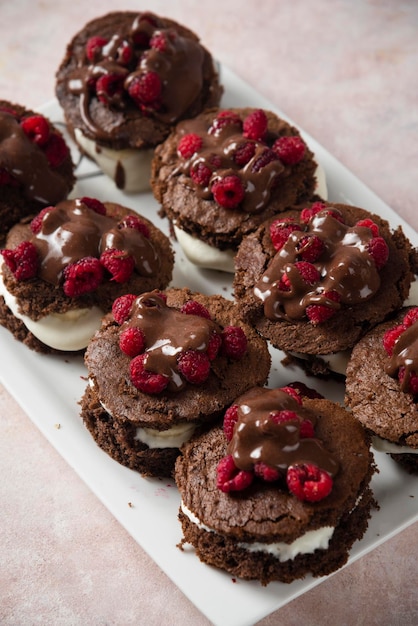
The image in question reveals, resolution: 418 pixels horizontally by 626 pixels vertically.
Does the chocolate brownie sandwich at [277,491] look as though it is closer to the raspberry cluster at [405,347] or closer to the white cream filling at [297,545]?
the white cream filling at [297,545]

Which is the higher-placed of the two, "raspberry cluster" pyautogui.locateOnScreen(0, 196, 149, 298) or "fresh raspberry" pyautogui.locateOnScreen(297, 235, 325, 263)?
"fresh raspberry" pyautogui.locateOnScreen(297, 235, 325, 263)

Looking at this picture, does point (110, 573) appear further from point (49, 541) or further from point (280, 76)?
point (280, 76)

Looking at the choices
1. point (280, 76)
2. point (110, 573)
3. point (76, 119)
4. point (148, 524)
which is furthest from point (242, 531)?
point (280, 76)

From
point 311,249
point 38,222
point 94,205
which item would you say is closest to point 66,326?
point 38,222

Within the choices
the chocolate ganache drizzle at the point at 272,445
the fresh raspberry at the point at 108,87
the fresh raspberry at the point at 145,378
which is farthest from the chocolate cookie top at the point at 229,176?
the chocolate ganache drizzle at the point at 272,445

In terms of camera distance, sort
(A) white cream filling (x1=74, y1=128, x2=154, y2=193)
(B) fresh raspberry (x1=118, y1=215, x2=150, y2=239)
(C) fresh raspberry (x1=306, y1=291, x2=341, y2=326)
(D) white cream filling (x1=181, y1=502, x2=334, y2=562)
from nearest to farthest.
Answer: (D) white cream filling (x1=181, y1=502, x2=334, y2=562), (C) fresh raspberry (x1=306, y1=291, x2=341, y2=326), (B) fresh raspberry (x1=118, y1=215, x2=150, y2=239), (A) white cream filling (x1=74, y1=128, x2=154, y2=193)

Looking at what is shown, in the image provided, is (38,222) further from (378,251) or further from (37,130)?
(378,251)

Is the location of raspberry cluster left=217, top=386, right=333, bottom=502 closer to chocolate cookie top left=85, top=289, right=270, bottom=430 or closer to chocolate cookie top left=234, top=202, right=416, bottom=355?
chocolate cookie top left=85, top=289, right=270, bottom=430

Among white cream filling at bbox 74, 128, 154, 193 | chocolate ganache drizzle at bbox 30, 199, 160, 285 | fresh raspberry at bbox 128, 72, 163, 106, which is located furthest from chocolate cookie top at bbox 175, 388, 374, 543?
fresh raspberry at bbox 128, 72, 163, 106
